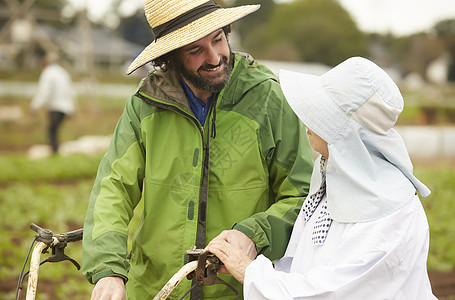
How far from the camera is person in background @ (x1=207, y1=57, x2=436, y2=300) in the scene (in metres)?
1.64

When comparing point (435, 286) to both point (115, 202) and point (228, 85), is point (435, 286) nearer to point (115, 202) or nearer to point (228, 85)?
point (228, 85)

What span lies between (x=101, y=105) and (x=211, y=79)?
21513 millimetres

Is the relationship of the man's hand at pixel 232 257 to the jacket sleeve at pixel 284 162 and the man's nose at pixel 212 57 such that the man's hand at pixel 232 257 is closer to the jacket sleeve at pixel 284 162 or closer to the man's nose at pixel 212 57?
the jacket sleeve at pixel 284 162

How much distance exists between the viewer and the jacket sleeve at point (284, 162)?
2.10m

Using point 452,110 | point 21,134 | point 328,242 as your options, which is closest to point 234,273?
point 328,242

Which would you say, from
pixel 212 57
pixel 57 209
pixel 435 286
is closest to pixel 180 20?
pixel 212 57

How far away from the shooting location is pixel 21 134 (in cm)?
1559

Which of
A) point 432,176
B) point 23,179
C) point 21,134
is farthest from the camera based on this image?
point 21,134

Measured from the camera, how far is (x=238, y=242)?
1.90 metres

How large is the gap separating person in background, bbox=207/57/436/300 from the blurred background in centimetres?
344

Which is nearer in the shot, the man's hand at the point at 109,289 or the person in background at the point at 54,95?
the man's hand at the point at 109,289

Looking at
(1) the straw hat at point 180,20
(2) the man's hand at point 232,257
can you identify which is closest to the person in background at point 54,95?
(1) the straw hat at point 180,20

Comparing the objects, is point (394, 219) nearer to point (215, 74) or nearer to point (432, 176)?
point (215, 74)

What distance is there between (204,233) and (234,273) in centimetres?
39
